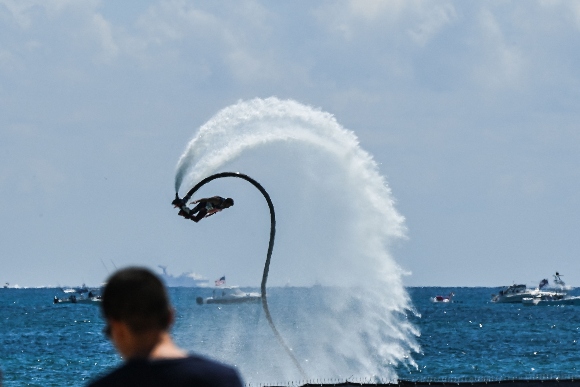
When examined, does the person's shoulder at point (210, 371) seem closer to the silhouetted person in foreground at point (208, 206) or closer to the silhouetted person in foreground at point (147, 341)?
the silhouetted person in foreground at point (147, 341)

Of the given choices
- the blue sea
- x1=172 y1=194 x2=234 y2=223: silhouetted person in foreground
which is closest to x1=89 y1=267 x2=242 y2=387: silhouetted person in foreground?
x1=172 y1=194 x2=234 y2=223: silhouetted person in foreground

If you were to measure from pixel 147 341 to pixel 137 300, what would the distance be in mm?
267

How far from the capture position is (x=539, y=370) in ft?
250

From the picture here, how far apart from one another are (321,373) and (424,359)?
34687 millimetres

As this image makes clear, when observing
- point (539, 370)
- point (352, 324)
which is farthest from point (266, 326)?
point (352, 324)

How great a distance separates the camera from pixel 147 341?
21.1ft

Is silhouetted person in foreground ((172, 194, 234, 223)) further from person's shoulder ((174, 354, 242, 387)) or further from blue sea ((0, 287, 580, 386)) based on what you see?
person's shoulder ((174, 354, 242, 387))

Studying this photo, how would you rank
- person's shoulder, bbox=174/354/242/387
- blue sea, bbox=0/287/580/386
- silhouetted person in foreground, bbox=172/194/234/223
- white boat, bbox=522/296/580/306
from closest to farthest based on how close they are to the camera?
person's shoulder, bbox=174/354/242/387 → silhouetted person in foreground, bbox=172/194/234/223 → blue sea, bbox=0/287/580/386 → white boat, bbox=522/296/580/306

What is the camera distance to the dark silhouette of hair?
6.30 metres

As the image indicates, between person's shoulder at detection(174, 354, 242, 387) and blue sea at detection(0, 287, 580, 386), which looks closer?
person's shoulder at detection(174, 354, 242, 387)

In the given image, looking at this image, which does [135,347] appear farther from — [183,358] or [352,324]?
[352,324]

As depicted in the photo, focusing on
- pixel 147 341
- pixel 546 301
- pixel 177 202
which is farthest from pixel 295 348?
pixel 546 301

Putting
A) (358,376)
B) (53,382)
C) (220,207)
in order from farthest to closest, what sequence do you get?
(53,382), (358,376), (220,207)

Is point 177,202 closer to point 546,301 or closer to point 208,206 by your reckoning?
point 208,206
